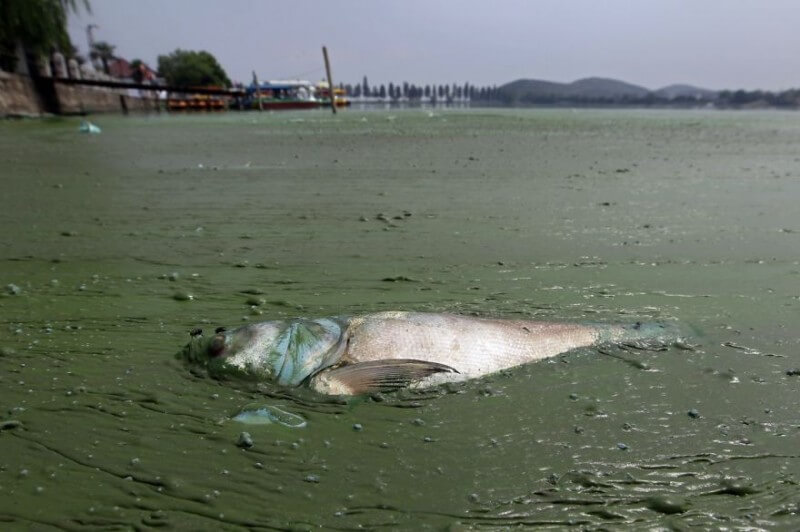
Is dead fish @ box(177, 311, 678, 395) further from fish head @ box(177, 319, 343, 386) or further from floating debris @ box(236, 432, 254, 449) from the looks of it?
floating debris @ box(236, 432, 254, 449)

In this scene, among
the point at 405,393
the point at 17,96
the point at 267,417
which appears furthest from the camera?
the point at 17,96

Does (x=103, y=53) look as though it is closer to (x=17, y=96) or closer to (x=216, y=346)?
(x=17, y=96)

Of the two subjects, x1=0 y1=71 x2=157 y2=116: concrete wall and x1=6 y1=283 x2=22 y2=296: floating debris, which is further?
x1=0 y1=71 x2=157 y2=116: concrete wall

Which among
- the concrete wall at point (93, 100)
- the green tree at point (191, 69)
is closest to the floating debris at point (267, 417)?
the concrete wall at point (93, 100)

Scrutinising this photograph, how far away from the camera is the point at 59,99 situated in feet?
91.5

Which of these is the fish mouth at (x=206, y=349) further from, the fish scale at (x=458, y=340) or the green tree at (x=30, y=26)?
→ the green tree at (x=30, y=26)

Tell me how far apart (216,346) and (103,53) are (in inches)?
3234

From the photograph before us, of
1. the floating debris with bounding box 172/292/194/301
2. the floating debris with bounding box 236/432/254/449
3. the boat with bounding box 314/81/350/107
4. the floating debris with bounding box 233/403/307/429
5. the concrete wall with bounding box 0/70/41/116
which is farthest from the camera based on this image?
the boat with bounding box 314/81/350/107

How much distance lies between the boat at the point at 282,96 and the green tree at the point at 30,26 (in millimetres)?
19408

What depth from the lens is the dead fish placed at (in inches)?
96.9

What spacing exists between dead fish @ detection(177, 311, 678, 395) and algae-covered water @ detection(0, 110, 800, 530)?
0.30 feet

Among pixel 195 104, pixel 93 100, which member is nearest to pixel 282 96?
pixel 195 104

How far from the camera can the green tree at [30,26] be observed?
24000 millimetres

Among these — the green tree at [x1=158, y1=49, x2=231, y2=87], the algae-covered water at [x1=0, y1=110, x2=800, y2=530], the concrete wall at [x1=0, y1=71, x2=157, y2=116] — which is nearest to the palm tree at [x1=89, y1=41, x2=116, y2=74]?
the green tree at [x1=158, y1=49, x2=231, y2=87]
